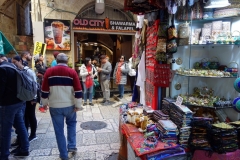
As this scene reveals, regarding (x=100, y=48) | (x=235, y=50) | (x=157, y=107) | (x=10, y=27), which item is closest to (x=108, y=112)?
(x=157, y=107)

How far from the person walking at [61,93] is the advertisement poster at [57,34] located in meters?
4.60

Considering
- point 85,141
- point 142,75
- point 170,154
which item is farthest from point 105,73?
point 170,154

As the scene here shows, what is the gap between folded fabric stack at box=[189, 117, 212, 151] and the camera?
198cm

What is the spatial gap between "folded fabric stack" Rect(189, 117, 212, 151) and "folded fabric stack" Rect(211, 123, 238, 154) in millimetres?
69

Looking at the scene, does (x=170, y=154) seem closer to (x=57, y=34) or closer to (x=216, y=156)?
(x=216, y=156)

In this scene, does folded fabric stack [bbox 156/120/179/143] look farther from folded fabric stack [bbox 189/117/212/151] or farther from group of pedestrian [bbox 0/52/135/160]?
group of pedestrian [bbox 0/52/135/160]

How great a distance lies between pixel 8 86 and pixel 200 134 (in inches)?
108

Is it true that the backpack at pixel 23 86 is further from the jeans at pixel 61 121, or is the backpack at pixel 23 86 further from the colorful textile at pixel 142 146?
the colorful textile at pixel 142 146

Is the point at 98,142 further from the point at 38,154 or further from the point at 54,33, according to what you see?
the point at 54,33

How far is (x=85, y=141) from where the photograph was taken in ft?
12.4

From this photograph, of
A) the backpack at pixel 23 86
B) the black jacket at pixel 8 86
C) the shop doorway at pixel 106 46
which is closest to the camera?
the black jacket at pixel 8 86

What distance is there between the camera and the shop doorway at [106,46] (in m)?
9.19

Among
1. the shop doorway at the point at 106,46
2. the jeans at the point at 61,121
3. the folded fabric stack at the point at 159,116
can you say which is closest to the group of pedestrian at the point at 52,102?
the jeans at the point at 61,121

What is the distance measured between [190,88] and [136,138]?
117 centimetres
